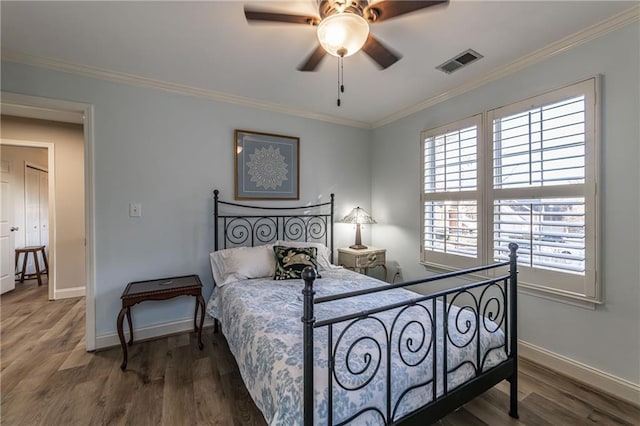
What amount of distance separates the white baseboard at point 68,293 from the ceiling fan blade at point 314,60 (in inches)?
175

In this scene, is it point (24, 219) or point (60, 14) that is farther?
point (24, 219)

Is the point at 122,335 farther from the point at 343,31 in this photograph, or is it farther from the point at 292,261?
the point at 343,31

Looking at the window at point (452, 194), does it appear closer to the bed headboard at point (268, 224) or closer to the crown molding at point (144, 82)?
the bed headboard at point (268, 224)

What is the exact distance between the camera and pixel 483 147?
263 centimetres

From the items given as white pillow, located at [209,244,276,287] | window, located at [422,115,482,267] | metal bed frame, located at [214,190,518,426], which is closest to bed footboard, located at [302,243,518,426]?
metal bed frame, located at [214,190,518,426]

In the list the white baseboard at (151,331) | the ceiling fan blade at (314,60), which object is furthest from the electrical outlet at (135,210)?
the ceiling fan blade at (314,60)

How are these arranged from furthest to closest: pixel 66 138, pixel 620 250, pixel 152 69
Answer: pixel 66 138 → pixel 152 69 → pixel 620 250

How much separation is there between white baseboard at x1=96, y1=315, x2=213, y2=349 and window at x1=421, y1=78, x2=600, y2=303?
2.84 m

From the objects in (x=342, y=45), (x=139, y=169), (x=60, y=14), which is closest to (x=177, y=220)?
(x=139, y=169)

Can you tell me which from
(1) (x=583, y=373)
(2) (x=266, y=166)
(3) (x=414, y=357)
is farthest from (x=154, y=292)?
(1) (x=583, y=373)

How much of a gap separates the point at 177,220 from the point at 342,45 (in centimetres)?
233

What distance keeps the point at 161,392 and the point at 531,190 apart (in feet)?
10.6

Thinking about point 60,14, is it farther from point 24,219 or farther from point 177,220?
point 24,219

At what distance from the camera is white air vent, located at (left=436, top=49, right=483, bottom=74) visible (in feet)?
7.44
